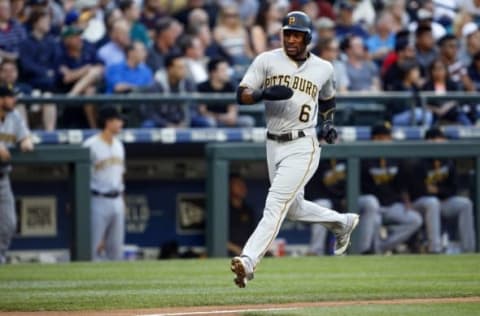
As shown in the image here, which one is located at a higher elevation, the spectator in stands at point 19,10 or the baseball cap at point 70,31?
the spectator in stands at point 19,10

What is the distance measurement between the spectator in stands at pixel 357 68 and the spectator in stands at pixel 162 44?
7.10 ft

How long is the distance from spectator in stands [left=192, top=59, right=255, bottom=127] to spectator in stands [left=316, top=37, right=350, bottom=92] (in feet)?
3.81

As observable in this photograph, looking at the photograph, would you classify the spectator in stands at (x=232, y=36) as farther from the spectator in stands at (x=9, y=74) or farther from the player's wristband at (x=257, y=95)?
the player's wristband at (x=257, y=95)

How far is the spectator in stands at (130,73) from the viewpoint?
1463 cm

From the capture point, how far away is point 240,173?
1534 centimetres

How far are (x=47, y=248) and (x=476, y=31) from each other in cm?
644

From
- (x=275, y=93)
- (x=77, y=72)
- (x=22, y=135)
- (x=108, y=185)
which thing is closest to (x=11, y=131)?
(x=22, y=135)

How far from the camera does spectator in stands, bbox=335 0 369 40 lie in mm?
17453

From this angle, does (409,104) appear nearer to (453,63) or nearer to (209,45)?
(453,63)

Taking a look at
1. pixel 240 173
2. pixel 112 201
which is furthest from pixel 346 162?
pixel 112 201

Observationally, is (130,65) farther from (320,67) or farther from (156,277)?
(320,67)

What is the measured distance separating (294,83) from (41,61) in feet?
18.4

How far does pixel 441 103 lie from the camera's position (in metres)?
15.8

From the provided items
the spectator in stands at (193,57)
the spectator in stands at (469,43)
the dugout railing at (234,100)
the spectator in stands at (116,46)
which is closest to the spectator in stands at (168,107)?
the dugout railing at (234,100)
